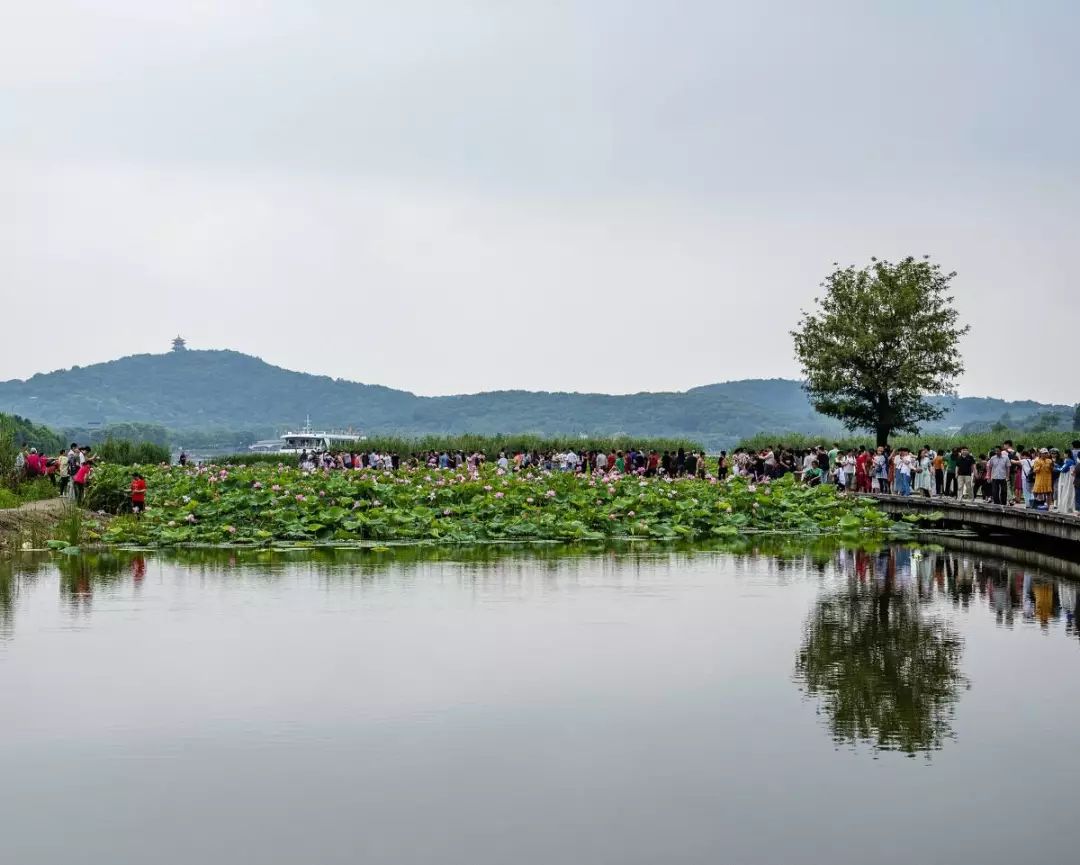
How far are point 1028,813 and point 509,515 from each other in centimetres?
2383

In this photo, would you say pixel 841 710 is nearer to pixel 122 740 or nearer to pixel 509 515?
pixel 122 740

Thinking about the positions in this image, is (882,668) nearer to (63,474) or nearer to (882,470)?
(63,474)

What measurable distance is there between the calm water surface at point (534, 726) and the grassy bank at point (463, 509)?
886 cm

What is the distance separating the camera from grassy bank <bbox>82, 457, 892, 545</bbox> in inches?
1225

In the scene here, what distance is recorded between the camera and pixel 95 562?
85.7 ft

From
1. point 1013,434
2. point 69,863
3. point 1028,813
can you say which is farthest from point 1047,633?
point 1013,434

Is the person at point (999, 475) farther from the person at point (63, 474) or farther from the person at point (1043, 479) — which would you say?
the person at point (63, 474)

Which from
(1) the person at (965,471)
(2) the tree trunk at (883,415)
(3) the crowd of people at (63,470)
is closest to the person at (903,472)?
(1) the person at (965,471)

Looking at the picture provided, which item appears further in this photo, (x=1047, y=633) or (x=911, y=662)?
(x=1047, y=633)

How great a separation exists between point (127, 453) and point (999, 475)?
37.3 m

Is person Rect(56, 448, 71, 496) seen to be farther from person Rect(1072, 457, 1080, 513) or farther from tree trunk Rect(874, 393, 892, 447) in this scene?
tree trunk Rect(874, 393, 892, 447)

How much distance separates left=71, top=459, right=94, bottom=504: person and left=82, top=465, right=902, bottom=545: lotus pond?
40 cm

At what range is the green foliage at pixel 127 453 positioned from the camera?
59219 mm

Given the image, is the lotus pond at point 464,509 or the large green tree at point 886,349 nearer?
the lotus pond at point 464,509
